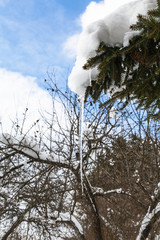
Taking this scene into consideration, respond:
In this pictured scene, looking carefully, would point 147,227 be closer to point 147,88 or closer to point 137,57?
point 147,88

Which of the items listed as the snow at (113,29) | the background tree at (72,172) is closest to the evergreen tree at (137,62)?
the snow at (113,29)

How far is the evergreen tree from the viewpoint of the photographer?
1.21m

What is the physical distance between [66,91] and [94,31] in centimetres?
436

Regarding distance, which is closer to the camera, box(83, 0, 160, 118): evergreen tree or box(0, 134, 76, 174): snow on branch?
box(83, 0, 160, 118): evergreen tree

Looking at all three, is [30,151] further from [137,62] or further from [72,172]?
[137,62]

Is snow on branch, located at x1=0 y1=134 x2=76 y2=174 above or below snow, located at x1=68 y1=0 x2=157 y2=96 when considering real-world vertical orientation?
above

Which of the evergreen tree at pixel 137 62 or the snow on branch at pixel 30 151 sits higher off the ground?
the snow on branch at pixel 30 151

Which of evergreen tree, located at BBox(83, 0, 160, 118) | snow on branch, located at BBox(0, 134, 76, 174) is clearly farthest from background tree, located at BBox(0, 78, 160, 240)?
evergreen tree, located at BBox(83, 0, 160, 118)

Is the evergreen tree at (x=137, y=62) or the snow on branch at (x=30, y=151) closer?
the evergreen tree at (x=137, y=62)

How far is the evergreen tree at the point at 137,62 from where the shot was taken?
121cm

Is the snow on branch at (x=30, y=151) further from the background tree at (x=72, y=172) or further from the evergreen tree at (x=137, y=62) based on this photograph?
the evergreen tree at (x=137, y=62)

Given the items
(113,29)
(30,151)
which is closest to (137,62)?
(113,29)

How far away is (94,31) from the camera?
1496 millimetres

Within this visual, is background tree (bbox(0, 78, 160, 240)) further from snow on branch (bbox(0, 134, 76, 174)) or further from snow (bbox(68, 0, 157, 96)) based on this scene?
snow (bbox(68, 0, 157, 96))
